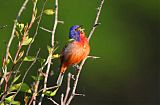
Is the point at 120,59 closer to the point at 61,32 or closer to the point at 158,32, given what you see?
the point at 158,32

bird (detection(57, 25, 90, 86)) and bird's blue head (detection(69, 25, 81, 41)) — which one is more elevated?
bird's blue head (detection(69, 25, 81, 41))

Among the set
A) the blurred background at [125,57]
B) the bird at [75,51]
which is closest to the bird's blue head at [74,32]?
the bird at [75,51]

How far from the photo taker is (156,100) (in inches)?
737

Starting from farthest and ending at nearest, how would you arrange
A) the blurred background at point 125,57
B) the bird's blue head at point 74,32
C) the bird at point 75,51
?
the blurred background at point 125,57 → the bird at point 75,51 → the bird's blue head at point 74,32

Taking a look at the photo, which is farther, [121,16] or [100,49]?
[121,16]

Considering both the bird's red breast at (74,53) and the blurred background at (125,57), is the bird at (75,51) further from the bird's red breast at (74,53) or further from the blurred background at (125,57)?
the blurred background at (125,57)

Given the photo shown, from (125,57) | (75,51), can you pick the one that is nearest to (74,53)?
(75,51)

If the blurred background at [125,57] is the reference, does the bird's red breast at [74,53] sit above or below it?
above

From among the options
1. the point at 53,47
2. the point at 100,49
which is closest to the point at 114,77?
the point at 100,49

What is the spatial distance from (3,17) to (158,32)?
523 centimetres

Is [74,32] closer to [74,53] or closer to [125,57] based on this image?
[74,53]

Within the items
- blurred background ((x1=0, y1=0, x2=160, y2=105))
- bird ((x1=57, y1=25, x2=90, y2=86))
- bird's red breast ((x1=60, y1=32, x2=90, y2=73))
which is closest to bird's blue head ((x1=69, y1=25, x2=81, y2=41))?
bird ((x1=57, y1=25, x2=90, y2=86))

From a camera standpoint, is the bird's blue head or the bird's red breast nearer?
the bird's blue head

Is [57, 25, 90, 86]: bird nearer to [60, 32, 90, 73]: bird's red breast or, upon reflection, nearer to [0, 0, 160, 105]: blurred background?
[60, 32, 90, 73]: bird's red breast
